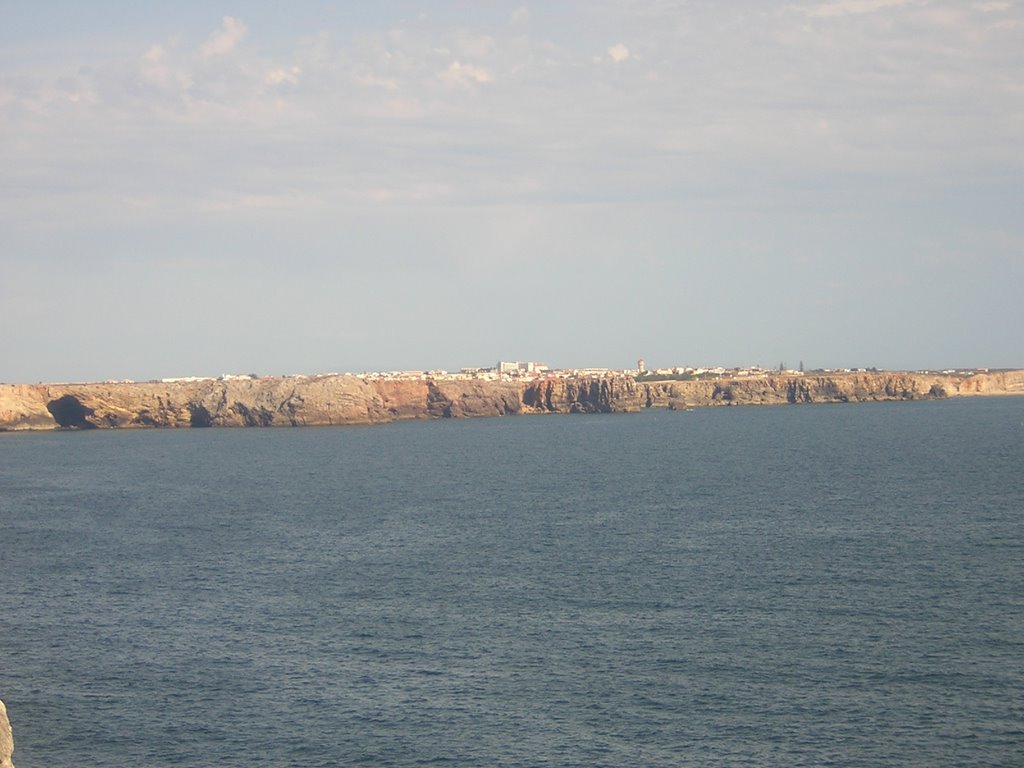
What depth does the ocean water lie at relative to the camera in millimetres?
32844

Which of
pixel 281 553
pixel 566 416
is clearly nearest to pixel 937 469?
pixel 281 553

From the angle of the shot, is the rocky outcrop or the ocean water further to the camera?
the ocean water

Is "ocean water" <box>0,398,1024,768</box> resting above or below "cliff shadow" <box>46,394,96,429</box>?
below

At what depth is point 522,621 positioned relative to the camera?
43.8 metres

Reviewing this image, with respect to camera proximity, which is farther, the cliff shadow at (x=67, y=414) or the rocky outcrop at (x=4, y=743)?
the cliff shadow at (x=67, y=414)

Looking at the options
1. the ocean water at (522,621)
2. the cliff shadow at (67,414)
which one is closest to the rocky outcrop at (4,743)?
the ocean water at (522,621)

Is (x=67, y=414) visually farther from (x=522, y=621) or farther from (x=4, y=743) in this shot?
(x=4, y=743)

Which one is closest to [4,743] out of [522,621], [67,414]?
[522,621]

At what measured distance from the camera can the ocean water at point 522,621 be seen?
32844 mm

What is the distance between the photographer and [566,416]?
7618 inches

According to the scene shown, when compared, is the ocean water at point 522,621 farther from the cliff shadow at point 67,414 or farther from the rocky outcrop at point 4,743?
the cliff shadow at point 67,414

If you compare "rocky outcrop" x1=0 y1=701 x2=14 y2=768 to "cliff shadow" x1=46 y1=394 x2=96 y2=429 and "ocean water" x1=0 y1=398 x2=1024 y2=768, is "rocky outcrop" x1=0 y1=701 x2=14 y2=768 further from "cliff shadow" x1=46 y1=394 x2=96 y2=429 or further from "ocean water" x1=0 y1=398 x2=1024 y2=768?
"cliff shadow" x1=46 y1=394 x2=96 y2=429

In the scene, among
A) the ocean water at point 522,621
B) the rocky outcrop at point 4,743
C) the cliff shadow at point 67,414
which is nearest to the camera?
the rocky outcrop at point 4,743

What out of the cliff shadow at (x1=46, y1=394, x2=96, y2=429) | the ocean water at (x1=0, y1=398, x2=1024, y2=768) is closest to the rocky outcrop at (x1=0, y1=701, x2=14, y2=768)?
the ocean water at (x1=0, y1=398, x2=1024, y2=768)
